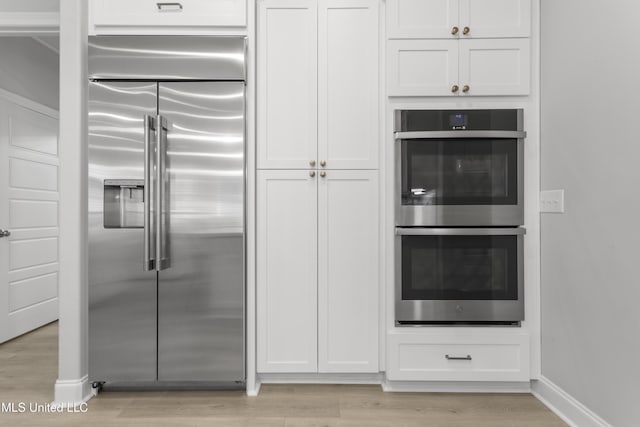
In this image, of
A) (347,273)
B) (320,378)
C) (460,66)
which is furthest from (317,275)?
(460,66)

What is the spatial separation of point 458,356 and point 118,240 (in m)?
1.97

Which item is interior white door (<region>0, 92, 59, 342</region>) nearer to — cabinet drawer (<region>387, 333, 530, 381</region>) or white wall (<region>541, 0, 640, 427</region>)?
cabinet drawer (<region>387, 333, 530, 381</region>)

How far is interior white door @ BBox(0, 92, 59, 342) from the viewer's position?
3.44 metres

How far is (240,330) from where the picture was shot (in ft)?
7.50

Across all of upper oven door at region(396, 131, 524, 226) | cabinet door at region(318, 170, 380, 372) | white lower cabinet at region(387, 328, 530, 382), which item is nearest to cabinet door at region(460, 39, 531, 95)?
upper oven door at region(396, 131, 524, 226)

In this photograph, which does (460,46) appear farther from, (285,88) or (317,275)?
(317,275)

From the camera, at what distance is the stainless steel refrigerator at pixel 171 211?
226 cm

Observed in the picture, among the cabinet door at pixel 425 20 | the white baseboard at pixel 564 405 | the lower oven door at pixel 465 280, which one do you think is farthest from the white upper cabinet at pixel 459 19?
the white baseboard at pixel 564 405

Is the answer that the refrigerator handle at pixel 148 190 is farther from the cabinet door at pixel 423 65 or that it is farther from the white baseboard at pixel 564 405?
the white baseboard at pixel 564 405

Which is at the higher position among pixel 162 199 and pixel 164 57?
pixel 164 57

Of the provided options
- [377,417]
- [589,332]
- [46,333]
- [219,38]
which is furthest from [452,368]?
[46,333]

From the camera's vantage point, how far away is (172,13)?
7.53 ft

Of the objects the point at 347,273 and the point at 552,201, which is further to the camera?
the point at 347,273

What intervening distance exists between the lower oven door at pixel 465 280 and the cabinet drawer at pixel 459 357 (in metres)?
0.11
